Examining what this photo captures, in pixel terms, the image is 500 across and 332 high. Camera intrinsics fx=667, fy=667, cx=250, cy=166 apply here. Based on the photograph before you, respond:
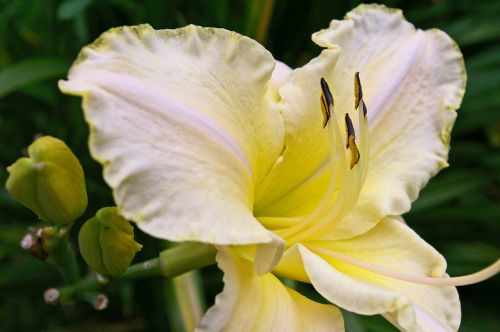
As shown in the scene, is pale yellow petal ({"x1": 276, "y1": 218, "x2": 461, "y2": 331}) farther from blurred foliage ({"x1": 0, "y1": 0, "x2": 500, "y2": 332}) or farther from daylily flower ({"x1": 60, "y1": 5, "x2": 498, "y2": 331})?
blurred foliage ({"x1": 0, "y1": 0, "x2": 500, "y2": 332})

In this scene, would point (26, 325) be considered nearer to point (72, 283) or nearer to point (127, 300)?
point (127, 300)

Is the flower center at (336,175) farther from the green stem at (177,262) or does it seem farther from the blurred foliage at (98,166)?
the blurred foliage at (98,166)

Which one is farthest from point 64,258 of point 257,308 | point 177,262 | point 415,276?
point 415,276

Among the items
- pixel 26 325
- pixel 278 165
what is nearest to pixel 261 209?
pixel 278 165

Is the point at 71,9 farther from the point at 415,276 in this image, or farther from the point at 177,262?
the point at 415,276

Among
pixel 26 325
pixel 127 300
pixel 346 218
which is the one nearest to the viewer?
pixel 346 218

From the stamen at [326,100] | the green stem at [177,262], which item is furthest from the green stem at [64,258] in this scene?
the stamen at [326,100]
